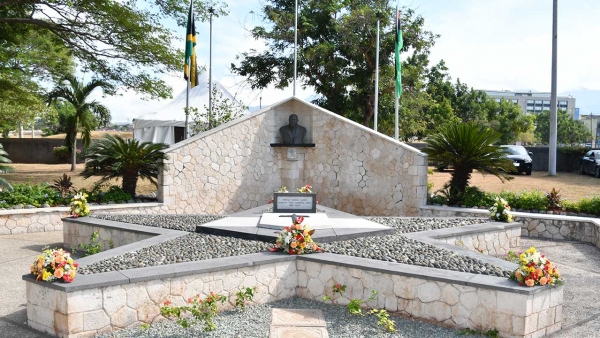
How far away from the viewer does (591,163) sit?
71.8ft

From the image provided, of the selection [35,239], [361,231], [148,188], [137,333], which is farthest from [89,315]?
[148,188]

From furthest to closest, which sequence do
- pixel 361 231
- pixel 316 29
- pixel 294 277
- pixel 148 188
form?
1. pixel 316 29
2. pixel 148 188
3. pixel 361 231
4. pixel 294 277

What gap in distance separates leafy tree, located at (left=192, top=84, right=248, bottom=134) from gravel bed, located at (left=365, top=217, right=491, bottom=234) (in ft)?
31.5

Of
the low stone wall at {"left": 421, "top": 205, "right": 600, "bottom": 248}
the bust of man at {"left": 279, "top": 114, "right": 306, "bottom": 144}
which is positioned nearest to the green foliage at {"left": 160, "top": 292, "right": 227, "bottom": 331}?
the low stone wall at {"left": 421, "top": 205, "right": 600, "bottom": 248}

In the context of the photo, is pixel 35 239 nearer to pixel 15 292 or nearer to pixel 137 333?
pixel 15 292

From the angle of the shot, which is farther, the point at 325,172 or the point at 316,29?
the point at 316,29

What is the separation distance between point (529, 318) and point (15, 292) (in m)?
5.77

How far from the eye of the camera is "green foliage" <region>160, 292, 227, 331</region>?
16.9 feet

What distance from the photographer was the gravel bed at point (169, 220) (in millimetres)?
8791

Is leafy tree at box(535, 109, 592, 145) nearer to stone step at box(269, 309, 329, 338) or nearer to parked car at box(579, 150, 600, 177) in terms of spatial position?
parked car at box(579, 150, 600, 177)

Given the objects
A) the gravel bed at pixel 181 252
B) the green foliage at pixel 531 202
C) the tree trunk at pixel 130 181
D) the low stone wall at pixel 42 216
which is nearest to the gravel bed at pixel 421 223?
the green foliage at pixel 531 202

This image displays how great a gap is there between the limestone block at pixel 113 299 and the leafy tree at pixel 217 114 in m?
12.7

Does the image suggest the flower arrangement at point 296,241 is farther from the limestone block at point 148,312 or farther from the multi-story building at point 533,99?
the multi-story building at point 533,99

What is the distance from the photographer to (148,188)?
1745 cm
